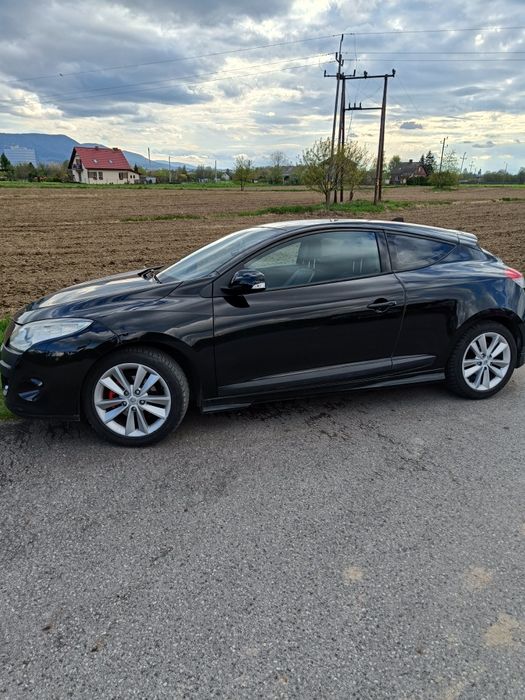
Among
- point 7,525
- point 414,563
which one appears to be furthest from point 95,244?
point 414,563

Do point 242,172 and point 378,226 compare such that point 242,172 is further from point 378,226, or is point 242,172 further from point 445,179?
point 378,226

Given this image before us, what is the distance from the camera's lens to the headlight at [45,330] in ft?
11.5

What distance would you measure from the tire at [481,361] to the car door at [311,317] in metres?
0.69

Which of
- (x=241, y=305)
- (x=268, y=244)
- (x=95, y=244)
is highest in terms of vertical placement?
(x=268, y=244)

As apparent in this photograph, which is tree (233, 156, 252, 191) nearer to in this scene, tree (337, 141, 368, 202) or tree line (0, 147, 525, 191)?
tree line (0, 147, 525, 191)

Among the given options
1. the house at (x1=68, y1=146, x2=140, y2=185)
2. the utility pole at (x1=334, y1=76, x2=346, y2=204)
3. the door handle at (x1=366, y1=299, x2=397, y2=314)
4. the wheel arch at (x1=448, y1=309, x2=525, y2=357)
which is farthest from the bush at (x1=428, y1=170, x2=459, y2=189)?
the door handle at (x1=366, y1=299, x2=397, y2=314)

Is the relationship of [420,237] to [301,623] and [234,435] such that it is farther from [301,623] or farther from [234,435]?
[301,623]

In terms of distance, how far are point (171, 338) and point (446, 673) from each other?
8.18 feet

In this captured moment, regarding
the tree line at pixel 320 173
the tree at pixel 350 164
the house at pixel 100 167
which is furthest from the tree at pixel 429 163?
the tree at pixel 350 164

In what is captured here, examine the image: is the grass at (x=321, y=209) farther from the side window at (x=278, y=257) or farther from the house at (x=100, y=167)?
the house at (x=100, y=167)

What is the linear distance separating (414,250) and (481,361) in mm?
1137

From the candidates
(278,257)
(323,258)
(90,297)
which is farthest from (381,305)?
(90,297)

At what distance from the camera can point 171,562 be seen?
254 centimetres

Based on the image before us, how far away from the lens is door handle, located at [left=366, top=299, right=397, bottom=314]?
4.14 m
